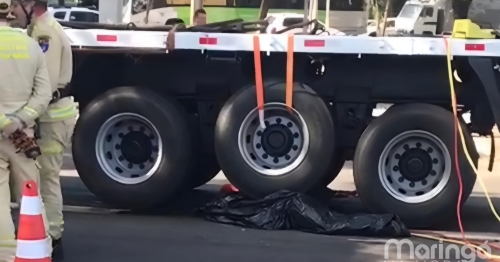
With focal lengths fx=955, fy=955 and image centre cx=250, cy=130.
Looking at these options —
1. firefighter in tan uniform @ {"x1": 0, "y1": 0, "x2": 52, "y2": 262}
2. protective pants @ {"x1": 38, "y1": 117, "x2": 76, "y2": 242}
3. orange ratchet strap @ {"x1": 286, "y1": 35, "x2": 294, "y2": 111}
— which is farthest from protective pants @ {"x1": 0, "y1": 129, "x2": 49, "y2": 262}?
orange ratchet strap @ {"x1": 286, "y1": 35, "x2": 294, "y2": 111}

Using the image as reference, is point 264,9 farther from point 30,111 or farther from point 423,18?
point 30,111

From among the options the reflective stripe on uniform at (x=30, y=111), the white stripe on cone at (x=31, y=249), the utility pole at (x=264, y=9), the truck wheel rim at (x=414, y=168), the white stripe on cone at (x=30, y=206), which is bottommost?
the truck wheel rim at (x=414, y=168)

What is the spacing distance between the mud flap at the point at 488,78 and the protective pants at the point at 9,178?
3624 millimetres

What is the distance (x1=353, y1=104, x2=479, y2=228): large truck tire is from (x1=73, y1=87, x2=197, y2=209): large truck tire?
5.08ft

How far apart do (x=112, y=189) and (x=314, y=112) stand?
190cm

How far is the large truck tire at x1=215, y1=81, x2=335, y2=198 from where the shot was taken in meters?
7.91

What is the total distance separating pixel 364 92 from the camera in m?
8.10

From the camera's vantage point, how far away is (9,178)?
5.91 meters

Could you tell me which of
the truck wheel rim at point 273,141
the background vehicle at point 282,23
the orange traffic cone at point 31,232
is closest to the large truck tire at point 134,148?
the truck wheel rim at point 273,141

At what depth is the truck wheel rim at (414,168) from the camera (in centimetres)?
790

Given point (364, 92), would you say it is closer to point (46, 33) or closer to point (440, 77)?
point (440, 77)

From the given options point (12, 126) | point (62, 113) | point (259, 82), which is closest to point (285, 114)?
point (259, 82)

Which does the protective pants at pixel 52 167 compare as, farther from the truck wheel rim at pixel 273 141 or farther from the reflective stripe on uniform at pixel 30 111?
the truck wheel rim at pixel 273 141

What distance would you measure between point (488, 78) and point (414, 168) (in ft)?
3.15
